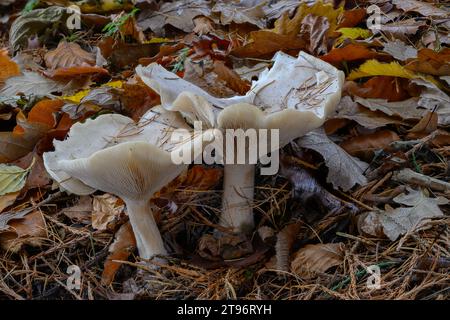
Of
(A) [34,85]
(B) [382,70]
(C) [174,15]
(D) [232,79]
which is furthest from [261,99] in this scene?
(C) [174,15]

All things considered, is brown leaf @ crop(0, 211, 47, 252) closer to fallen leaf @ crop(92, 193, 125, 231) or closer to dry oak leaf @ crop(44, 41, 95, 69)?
fallen leaf @ crop(92, 193, 125, 231)

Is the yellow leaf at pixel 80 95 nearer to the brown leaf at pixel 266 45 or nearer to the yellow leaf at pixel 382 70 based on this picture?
the brown leaf at pixel 266 45

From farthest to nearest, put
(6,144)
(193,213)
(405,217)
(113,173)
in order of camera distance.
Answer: (6,144), (193,213), (405,217), (113,173)

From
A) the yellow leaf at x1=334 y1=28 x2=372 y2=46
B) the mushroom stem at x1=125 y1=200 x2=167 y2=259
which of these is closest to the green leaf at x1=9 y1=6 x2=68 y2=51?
the yellow leaf at x1=334 y1=28 x2=372 y2=46

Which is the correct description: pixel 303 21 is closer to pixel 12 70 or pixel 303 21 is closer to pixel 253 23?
pixel 253 23

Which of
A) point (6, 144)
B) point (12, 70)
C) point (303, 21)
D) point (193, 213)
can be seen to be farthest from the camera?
point (12, 70)

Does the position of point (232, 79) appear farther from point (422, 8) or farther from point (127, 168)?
point (422, 8)

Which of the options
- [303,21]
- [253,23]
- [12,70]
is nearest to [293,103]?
[303,21]
